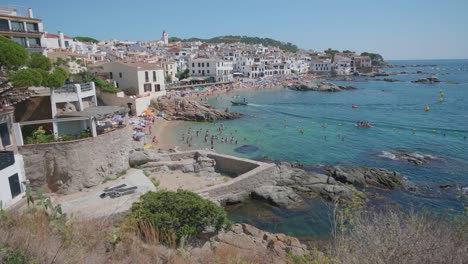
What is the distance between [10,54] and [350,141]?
30.8 metres

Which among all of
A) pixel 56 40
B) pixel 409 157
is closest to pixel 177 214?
pixel 409 157

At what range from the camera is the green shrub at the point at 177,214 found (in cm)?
1193

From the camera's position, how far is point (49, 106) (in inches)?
818

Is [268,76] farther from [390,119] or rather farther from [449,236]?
[449,236]

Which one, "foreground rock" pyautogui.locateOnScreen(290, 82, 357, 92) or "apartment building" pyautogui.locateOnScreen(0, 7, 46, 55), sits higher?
"apartment building" pyautogui.locateOnScreen(0, 7, 46, 55)

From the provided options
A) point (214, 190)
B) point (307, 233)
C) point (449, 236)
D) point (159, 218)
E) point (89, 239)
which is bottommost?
point (307, 233)

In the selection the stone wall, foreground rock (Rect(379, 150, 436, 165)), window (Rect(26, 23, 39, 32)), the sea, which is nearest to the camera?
the stone wall

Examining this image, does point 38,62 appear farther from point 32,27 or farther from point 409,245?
point 32,27

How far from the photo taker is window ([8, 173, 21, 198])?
47.8 feet

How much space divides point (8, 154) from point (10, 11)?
1116 inches

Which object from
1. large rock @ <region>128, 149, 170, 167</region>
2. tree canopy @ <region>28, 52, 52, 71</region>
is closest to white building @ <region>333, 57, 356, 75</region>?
large rock @ <region>128, 149, 170, 167</region>

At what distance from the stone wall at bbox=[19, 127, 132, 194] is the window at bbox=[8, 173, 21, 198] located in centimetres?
98

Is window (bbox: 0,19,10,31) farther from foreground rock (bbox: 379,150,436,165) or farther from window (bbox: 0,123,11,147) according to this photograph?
A: foreground rock (bbox: 379,150,436,165)

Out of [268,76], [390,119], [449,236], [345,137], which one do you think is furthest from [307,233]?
[268,76]
